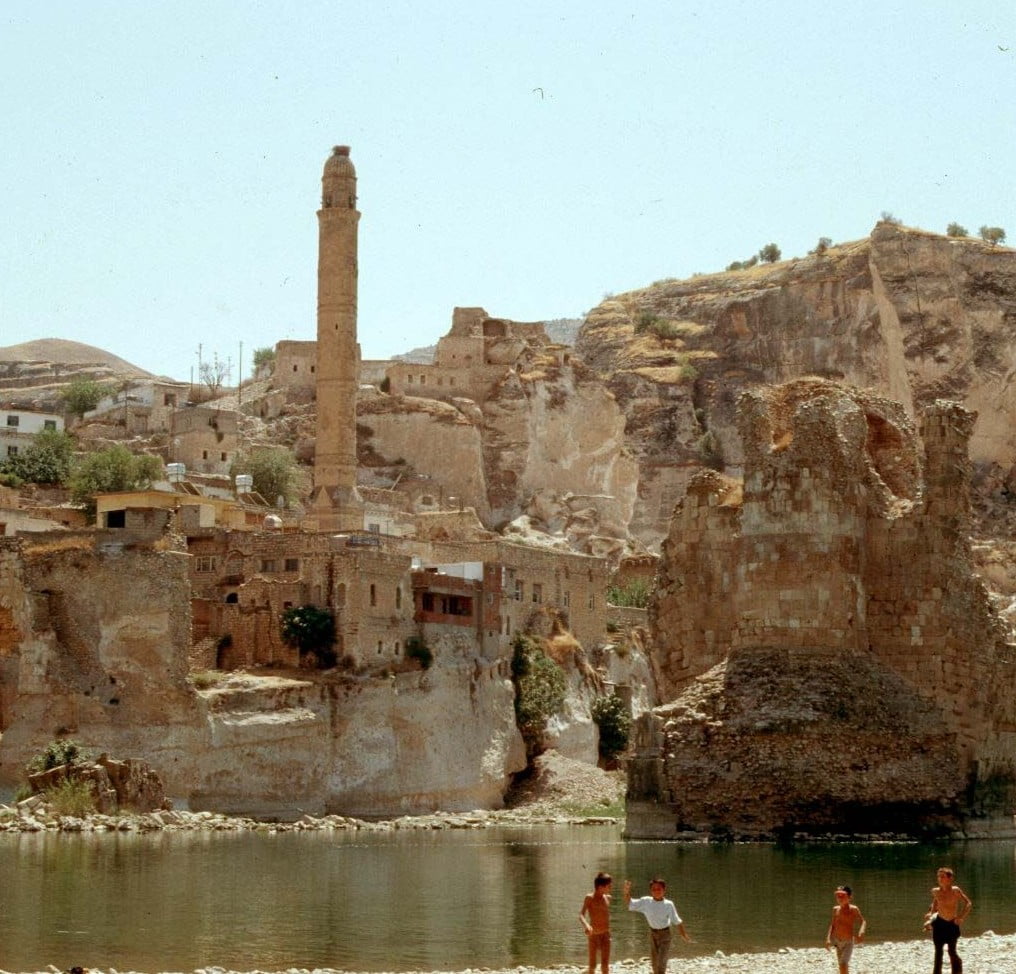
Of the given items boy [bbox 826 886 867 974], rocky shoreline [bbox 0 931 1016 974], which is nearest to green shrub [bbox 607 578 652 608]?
rocky shoreline [bbox 0 931 1016 974]

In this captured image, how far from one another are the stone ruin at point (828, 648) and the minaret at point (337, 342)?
28.3 meters

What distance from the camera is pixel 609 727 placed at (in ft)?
206

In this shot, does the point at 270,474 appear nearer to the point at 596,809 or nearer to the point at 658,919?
the point at 596,809

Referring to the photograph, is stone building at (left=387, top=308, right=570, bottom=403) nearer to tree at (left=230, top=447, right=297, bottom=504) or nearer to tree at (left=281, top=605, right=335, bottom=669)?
tree at (left=230, top=447, right=297, bottom=504)

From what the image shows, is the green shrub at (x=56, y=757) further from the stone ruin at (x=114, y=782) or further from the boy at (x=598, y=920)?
the boy at (x=598, y=920)

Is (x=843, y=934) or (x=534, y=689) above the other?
(x=534, y=689)

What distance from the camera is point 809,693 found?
4072 cm

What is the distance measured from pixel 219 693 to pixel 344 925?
2376 centimetres

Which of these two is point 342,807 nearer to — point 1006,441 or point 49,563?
point 49,563

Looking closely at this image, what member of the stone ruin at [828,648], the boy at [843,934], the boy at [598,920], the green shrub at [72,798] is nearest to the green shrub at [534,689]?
the stone ruin at [828,648]

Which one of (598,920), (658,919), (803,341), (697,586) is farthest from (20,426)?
(658,919)

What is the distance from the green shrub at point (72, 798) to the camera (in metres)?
45.1

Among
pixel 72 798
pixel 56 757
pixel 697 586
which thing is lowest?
pixel 72 798

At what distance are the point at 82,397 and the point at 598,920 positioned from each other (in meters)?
71.1
